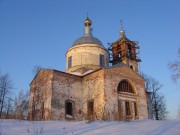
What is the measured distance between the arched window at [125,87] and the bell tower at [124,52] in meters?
8.51

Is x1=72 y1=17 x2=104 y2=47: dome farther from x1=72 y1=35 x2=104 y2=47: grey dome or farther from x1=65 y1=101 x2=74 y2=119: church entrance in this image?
x1=65 y1=101 x2=74 y2=119: church entrance

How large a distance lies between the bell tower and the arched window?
8511 mm

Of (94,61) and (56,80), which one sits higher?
(94,61)

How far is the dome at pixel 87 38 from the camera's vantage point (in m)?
25.9

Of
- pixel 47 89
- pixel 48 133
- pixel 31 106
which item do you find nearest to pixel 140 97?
pixel 47 89

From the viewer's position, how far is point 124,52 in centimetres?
2923

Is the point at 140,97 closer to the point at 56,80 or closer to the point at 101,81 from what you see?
the point at 101,81

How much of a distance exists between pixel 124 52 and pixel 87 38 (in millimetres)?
5674

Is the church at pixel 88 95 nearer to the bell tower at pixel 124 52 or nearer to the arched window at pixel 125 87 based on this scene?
the arched window at pixel 125 87

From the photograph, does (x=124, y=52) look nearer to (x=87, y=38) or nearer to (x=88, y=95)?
(x=87, y=38)

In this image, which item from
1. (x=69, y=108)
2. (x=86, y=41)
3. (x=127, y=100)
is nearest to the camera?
(x=69, y=108)

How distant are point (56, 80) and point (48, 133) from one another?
39.9 ft

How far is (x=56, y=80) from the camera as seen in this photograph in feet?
61.2

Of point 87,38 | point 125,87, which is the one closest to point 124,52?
point 87,38
